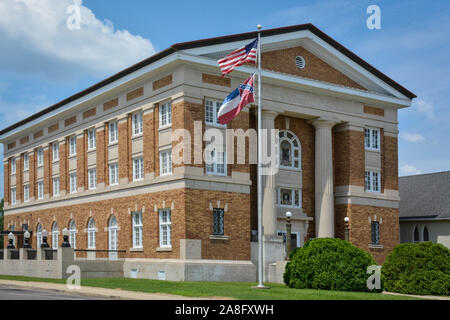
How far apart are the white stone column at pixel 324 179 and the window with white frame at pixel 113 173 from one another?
500 inches

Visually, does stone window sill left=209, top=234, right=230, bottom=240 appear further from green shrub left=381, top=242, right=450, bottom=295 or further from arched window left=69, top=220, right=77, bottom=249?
arched window left=69, top=220, right=77, bottom=249

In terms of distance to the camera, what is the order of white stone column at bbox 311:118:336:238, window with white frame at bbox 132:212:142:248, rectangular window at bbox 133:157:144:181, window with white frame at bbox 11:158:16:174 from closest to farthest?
window with white frame at bbox 132:212:142:248, rectangular window at bbox 133:157:144:181, white stone column at bbox 311:118:336:238, window with white frame at bbox 11:158:16:174

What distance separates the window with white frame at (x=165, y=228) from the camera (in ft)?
120

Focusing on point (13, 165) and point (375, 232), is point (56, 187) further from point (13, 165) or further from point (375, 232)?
point (375, 232)

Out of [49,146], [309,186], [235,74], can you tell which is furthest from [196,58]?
[49,146]

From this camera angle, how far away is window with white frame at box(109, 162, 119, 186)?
42.2 meters

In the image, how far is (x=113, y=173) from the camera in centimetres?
4278

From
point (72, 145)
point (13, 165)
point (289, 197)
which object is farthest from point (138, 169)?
point (13, 165)

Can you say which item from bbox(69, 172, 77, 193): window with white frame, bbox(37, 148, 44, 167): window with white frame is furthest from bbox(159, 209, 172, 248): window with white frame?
bbox(37, 148, 44, 167): window with white frame

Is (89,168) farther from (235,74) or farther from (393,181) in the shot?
(393,181)

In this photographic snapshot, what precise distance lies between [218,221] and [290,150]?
7.98 metres

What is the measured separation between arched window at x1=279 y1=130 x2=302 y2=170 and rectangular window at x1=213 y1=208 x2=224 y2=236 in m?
6.42

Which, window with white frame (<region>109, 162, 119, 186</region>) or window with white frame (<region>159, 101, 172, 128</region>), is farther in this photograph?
window with white frame (<region>109, 162, 119, 186</region>)
